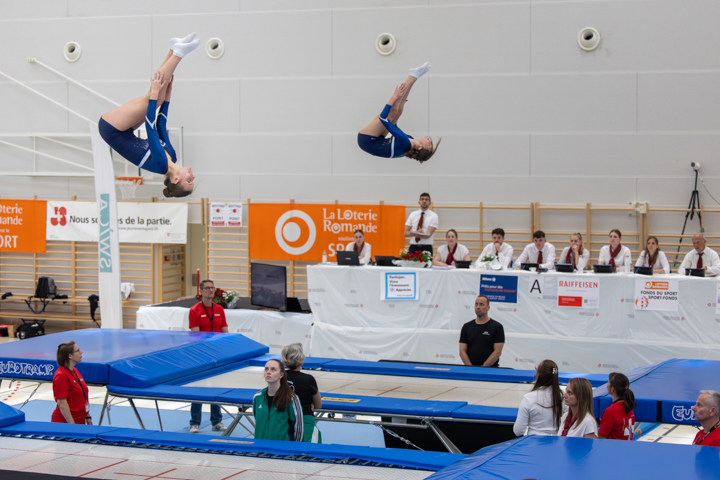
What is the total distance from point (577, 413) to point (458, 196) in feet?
24.0

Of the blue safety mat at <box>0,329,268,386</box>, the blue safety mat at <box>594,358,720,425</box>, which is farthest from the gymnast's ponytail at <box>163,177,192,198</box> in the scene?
the blue safety mat at <box>594,358,720,425</box>

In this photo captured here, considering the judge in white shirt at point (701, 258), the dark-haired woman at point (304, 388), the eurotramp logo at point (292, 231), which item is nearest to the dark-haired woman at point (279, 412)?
the dark-haired woman at point (304, 388)

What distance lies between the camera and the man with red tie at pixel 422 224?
9.88m

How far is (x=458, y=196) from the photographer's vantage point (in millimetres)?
10992

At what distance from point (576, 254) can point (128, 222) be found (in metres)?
7.93

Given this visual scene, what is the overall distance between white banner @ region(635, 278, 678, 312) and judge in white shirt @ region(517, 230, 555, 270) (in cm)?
139

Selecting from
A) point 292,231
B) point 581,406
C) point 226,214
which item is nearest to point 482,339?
point 581,406

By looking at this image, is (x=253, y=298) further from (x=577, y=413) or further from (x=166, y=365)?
(x=577, y=413)

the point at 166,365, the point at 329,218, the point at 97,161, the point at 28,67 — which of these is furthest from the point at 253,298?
the point at 28,67

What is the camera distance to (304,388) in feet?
14.1

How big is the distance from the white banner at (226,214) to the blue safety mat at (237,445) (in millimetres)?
7128

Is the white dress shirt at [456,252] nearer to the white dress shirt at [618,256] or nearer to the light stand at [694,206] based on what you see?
the white dress shirt at [618,256]

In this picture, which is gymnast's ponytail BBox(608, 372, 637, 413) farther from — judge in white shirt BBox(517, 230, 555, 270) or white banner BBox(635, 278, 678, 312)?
judge in white shirt BBox(517, 230, 555, 270)

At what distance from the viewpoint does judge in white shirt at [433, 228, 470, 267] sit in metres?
9.40
